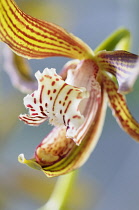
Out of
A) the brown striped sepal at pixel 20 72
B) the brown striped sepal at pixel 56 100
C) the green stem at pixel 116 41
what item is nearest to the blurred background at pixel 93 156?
the brown striped sepal at pixel 20 72

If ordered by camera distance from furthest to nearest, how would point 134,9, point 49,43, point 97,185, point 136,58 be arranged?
point 97,185, point 134,9, point 49,43, point 136,58

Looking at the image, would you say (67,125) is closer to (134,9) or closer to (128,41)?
(128,41)

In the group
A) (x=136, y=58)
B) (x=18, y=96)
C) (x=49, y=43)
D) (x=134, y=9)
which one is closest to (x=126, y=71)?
(x=136, y=58)

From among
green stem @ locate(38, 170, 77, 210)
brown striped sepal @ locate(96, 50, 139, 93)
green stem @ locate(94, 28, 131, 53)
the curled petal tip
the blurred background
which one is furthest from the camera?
the blurred background

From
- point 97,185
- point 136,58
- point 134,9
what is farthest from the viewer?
point 97,185

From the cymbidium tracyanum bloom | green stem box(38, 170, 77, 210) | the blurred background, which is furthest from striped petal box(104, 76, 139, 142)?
the blurred background

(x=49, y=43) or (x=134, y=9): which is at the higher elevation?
(x=134, y=9)

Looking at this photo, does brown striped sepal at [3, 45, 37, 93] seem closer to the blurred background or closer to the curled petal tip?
the curled petal tip
